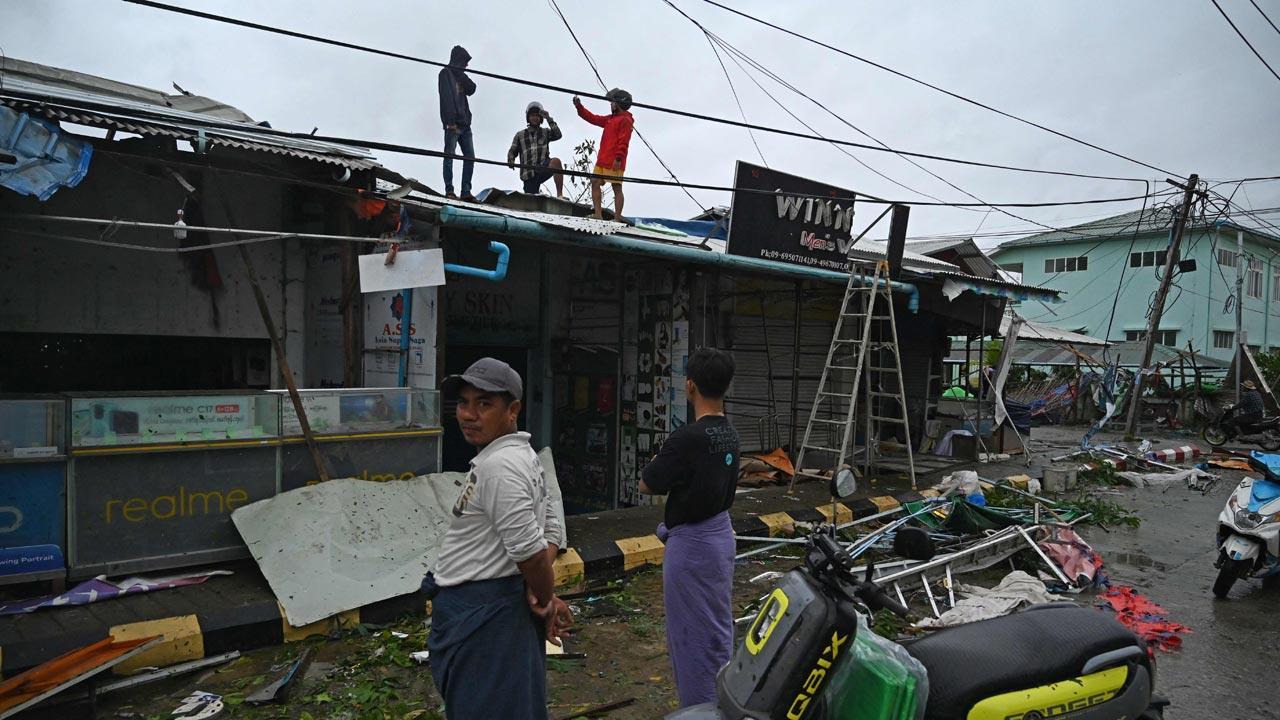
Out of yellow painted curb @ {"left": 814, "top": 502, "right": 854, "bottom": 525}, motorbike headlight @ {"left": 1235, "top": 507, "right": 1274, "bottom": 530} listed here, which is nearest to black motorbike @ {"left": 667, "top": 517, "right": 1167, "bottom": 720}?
motorbike headlight @ {"left": 1235, "top": 507, "right": 1274, "bottom": 530}

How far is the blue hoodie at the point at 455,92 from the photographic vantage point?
27.5ft

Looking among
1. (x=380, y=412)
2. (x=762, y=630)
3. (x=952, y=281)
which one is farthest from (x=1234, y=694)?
(x=952, y=281)

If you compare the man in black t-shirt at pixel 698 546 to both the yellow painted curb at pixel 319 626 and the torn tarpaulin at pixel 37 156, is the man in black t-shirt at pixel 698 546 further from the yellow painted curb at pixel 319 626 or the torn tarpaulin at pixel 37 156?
the torn tarpaulin at pixel 37 156

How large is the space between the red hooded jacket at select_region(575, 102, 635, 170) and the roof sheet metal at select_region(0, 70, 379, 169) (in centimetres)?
310

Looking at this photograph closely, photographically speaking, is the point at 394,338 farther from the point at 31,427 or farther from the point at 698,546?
the point at 698,546

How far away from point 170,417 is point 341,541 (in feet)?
5.23

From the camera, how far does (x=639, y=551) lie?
7133 millimetres

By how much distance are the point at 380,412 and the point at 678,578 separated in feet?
13.9

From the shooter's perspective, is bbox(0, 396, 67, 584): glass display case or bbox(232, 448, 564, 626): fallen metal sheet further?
bbox(232, 448, 564, 626): fallen metal sheet

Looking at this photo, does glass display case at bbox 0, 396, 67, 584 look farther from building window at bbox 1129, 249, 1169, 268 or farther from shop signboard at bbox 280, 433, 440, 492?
building window at bbox 1129, 249, 1169, 268

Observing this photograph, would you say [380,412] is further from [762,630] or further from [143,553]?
[762,630]

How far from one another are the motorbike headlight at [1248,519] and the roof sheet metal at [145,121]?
8280 mm

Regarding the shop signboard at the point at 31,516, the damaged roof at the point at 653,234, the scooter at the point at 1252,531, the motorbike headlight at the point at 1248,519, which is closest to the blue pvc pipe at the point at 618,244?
the damaged roof at the point at 653,234

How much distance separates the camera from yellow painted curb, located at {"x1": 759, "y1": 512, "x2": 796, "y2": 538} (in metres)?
8.36
